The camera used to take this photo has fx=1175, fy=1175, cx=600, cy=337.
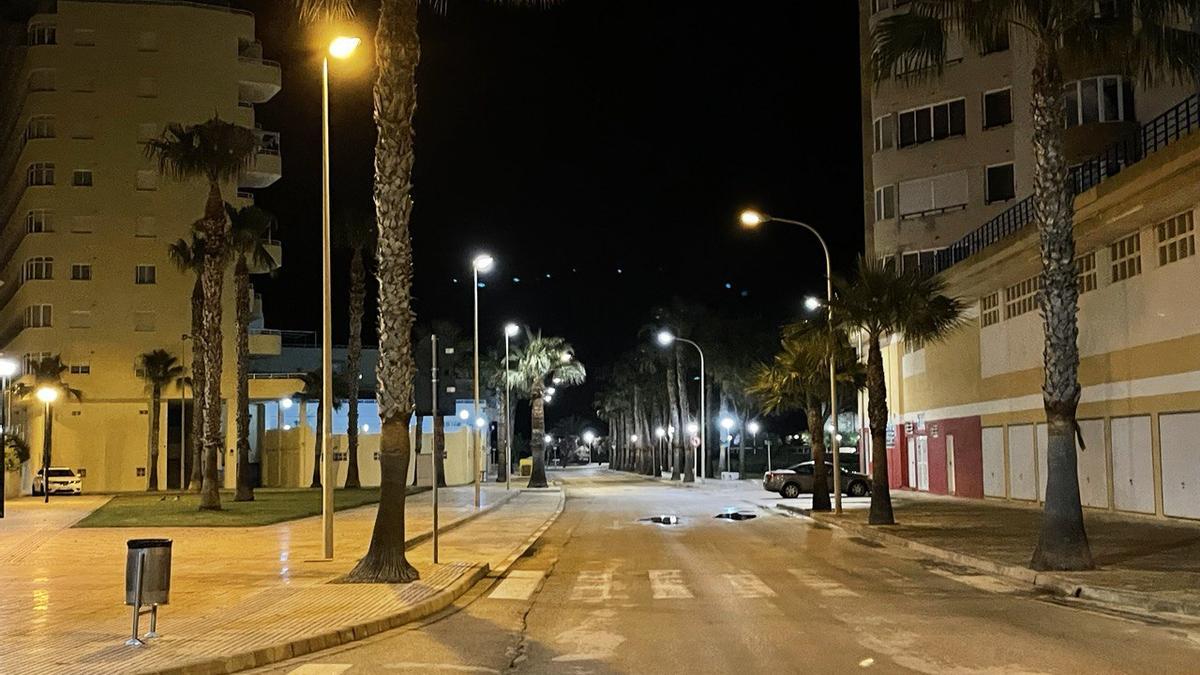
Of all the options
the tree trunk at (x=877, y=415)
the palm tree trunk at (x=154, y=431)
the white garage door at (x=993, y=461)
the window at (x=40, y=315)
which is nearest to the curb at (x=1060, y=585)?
the tree trunk at (x=877, y=415)

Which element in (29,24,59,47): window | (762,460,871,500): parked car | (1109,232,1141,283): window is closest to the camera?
(1109,232,1141,283): window

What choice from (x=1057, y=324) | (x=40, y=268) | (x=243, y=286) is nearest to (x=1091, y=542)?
(x=1057, y=324)

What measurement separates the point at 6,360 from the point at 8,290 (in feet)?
137

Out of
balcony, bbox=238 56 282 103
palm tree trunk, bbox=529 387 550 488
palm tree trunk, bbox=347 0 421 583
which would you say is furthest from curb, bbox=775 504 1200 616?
balcony, bbox=238 56 282 103

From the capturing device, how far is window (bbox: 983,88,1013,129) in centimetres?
4388

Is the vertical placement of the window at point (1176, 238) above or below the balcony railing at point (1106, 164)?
below

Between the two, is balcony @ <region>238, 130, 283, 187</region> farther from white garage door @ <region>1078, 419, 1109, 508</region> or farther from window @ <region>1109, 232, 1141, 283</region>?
window @ <region>1109, 232, 1141, 283</region>

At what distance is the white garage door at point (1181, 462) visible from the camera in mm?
24312

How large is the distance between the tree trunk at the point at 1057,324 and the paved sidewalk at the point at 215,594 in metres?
8.63

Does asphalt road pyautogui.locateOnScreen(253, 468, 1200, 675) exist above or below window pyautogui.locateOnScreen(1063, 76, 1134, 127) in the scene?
below

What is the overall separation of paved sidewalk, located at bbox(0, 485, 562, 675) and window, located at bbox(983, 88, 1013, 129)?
85.5 feet

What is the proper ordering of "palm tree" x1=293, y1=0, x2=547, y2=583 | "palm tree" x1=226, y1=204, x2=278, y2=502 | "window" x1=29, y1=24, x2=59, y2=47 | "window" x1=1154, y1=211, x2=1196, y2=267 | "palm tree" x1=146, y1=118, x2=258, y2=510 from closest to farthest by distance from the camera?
"palm tree" x1=293, y1=0, x2=547, y2=583, "window" x1=1154, y1=211, x2=1196, y2=267, "palm tree" x1=146, y1=118, x2=258, y2=510, "palm tree" x1=226, y1=204, x2=278, y2=502, "window" x1=29, y1=24, x2=59, y2=47

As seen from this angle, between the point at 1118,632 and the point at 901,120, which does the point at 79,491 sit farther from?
the point at 1118,632

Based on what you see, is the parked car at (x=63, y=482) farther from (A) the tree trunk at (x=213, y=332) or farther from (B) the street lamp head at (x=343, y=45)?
(B) the street lamp head at (x=343, y=45)
